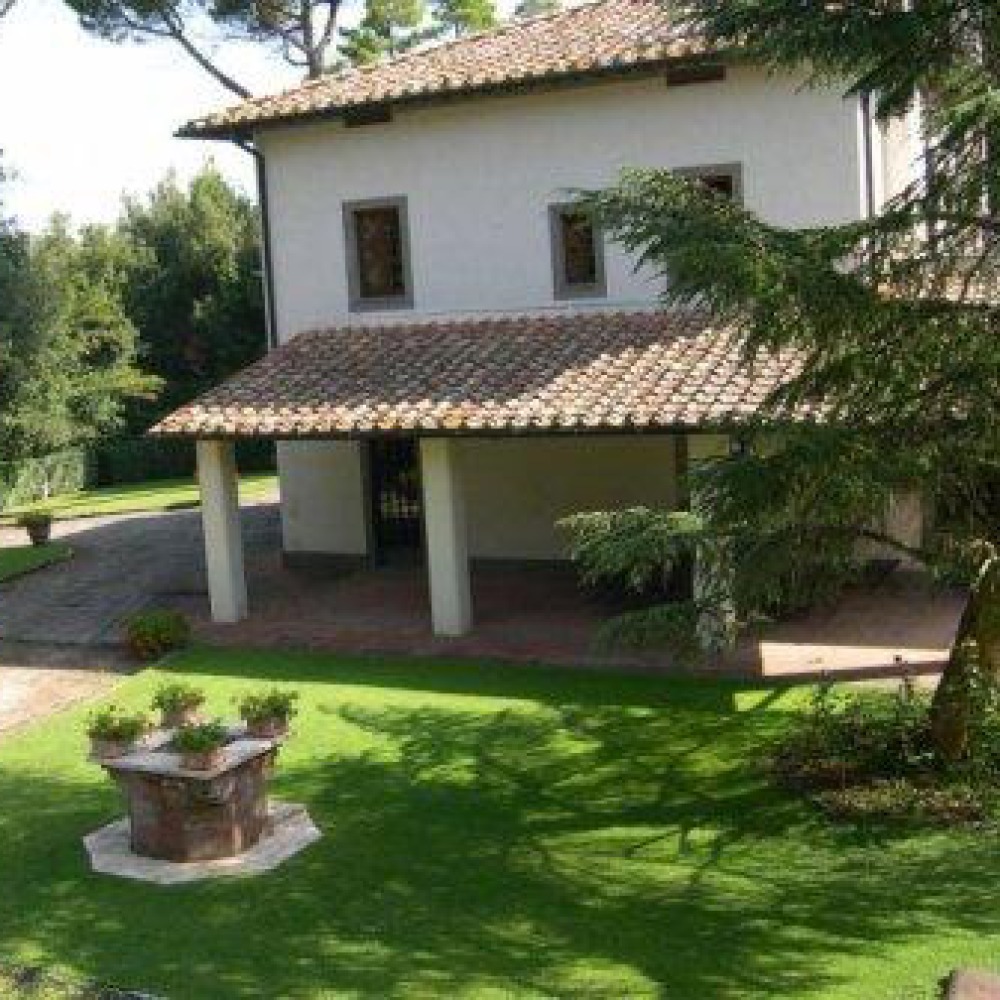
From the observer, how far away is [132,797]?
10766mm

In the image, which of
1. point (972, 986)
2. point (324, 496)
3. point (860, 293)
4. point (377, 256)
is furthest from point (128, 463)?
point (972, 986)

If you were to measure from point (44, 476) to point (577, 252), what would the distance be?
22810 millimetres

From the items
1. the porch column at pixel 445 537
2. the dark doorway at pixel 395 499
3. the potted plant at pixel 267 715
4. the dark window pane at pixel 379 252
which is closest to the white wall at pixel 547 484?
the dark doorway at pixel 395 499

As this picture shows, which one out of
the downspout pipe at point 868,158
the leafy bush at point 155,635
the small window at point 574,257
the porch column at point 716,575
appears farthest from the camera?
the small window at point 574,257

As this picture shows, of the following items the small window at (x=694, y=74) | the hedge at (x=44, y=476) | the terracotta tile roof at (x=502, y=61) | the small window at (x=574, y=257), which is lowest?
the hedge at (x=44, y=476)

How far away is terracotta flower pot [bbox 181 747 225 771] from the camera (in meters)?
10.2

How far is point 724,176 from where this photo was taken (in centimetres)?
1778

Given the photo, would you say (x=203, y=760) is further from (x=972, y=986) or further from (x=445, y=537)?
(x=445, y=537)

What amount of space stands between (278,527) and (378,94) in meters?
9.92

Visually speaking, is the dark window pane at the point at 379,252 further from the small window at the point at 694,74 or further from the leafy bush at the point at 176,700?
the leafy bush at the point at 176,700

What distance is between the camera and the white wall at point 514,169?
17344mm

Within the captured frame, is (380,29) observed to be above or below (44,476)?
above

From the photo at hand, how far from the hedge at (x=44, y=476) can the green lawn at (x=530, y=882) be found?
2342cm

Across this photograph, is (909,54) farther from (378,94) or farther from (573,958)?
(378,94)
